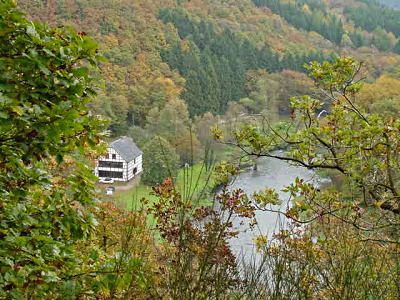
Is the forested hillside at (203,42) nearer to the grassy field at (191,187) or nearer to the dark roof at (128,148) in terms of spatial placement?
the dark roof at (128,148)

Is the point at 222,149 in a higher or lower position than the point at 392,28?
higher

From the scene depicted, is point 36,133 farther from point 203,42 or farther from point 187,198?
point 203,42

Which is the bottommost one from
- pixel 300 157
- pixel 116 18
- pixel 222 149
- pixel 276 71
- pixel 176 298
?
pixel 276 71

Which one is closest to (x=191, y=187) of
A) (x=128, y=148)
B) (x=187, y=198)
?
(x=187, y=198)

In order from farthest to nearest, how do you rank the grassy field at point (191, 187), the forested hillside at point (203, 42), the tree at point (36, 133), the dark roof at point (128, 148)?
the forested hillside at point (203, 42), the dark roof at point (128, 148), the grassy field at point (191, 187), the tree at point (36, 133)

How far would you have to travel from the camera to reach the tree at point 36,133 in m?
2.41

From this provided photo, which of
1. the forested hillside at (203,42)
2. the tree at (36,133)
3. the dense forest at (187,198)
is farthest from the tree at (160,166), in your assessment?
the forested hillside at (203,42)

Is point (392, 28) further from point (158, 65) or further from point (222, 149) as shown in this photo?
point (222, 149)

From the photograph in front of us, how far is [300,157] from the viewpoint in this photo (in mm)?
4609

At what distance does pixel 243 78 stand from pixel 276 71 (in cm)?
773

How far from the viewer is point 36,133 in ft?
8.57

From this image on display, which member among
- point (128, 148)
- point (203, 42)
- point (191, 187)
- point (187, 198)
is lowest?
point (203, 42)

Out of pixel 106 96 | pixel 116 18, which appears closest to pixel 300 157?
pixel 106 96

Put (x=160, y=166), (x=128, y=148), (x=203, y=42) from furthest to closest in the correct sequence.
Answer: (x=203, y=42) → (x=128, y=148) → (x=160, y=166)
